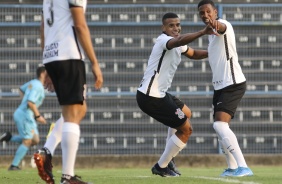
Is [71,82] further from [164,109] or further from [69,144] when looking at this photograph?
[164,109]

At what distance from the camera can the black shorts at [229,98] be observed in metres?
14.5

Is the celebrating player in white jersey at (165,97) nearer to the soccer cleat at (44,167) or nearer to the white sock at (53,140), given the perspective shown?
the white sock at (53,140)

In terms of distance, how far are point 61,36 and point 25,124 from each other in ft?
36.7

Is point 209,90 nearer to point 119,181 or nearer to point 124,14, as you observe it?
point 124,14

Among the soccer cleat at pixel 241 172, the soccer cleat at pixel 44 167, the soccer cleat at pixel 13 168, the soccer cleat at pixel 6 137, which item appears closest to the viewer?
the soccer cleat at pixel 44 167

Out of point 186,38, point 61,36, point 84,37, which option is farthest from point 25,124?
point 84,37

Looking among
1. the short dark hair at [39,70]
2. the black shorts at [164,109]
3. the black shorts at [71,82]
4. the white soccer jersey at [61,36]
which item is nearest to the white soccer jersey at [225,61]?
the black shorts at [164,109]

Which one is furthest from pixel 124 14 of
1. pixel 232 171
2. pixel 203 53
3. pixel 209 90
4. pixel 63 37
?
pixel 63 37

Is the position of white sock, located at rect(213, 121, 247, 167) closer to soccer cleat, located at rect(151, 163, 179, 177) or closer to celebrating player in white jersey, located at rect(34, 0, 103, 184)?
soccer cleat, located at rect(151, 163, 179, 177)

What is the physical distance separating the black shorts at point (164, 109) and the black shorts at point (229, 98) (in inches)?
20.0

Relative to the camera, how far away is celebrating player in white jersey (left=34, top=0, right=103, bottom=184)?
10266mm

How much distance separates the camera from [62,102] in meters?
10.4

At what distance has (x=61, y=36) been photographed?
10492mm

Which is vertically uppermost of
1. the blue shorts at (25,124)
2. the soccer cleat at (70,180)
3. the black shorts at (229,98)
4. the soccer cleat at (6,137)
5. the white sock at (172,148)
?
the black shorts at (229,98)
